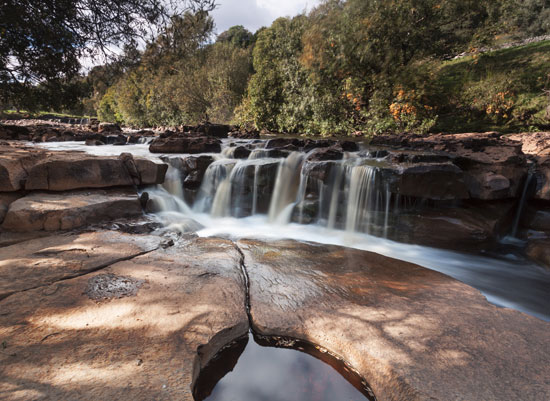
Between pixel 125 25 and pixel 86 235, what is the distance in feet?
14.8

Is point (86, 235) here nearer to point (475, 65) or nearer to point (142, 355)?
point (142, 355)

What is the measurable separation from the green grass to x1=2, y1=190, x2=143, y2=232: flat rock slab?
1343 centimetres

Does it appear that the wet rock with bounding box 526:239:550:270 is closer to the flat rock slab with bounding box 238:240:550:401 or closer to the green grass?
the flat rock slab with bounding box 238:240:550:401

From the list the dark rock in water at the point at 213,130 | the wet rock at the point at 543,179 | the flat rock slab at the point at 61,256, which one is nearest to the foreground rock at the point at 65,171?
the flat rock slab at the point at 61,256

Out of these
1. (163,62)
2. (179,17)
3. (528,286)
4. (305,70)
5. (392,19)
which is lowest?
(528,286)

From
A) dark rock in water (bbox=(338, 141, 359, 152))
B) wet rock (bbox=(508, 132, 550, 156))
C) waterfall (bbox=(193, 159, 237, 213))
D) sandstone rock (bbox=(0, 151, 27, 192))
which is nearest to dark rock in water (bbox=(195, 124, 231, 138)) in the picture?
waterfall (bbox=(193, 159, 237, 213))

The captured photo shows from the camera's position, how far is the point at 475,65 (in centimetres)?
1638

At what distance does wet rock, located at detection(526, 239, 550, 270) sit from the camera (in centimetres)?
482

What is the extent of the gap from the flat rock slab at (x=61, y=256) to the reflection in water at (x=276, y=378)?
1894mm

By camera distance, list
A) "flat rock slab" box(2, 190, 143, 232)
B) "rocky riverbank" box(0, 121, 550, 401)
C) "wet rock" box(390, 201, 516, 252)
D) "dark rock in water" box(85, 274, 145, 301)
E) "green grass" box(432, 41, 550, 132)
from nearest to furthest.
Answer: "rocky riverbank" box(0, 121, 550, 401) → "dark rock in water" box(85, 274, 145, 301) → "flat rock slab" box(2, 190, 143, 232) → "wet rock" box(390, 201, 516, 252) → "green grass" box(432, 41, 550, 132)

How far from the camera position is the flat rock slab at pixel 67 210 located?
411 centimetres

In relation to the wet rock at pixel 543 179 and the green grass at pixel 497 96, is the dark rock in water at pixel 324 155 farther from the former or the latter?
the green grass at pixel 497 96

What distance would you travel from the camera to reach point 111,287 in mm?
2590

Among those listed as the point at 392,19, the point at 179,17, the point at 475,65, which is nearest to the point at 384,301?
the point at 179,17
